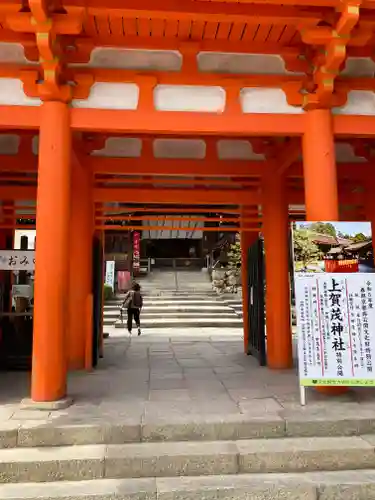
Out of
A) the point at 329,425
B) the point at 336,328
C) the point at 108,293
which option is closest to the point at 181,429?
the point at 329,425

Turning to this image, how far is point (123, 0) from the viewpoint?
423cm

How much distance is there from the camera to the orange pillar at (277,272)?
22.2 feet

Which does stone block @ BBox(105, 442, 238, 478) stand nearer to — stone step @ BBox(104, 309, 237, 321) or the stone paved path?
the stone paved path

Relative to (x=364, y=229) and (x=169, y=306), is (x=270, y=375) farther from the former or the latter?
(x=169, y=306)

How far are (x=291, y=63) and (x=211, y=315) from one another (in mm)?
12316

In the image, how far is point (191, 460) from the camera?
3.44 meters

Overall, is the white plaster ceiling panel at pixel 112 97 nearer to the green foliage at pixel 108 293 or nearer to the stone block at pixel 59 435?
the stone block at pixel 59 435

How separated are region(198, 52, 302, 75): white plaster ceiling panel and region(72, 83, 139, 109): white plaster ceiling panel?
95cm

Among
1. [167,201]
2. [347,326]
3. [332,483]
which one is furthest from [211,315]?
[332,483]

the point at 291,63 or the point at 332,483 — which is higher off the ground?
the point at 291,63

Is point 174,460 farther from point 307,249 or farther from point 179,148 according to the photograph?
point 179,148

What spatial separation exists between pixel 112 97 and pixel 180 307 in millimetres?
13711

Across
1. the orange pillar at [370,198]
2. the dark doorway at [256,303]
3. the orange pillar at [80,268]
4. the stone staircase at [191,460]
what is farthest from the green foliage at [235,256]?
the stone staircase at [191,460]

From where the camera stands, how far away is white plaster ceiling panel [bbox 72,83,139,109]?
4828 mm
